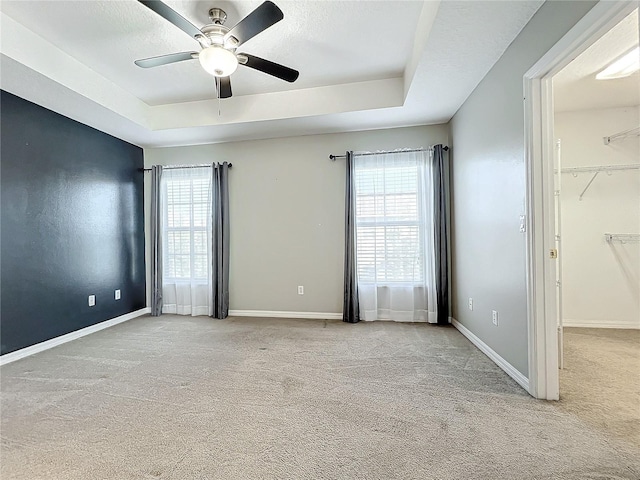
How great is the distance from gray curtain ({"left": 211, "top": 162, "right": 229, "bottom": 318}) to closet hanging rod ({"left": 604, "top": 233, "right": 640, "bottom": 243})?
15.6ft

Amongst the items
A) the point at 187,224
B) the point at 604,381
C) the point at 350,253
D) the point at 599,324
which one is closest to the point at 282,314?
the point at 350,253

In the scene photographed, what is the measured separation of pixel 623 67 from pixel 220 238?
15.0 feet

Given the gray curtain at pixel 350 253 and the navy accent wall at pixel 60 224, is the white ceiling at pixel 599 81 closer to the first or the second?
the gray curtain at pixel 350 253

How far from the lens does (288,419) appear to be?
1.71 metres

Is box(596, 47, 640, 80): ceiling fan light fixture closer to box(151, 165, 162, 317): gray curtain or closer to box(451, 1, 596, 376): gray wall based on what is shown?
box(451, 1, 596, 376): gray wall

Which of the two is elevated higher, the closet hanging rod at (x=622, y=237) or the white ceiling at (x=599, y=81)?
the white ceiling at (x=599, y=81)

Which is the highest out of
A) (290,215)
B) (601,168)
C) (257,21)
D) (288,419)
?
(257,21)

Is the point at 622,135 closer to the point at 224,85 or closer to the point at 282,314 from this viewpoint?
the point at 224,85

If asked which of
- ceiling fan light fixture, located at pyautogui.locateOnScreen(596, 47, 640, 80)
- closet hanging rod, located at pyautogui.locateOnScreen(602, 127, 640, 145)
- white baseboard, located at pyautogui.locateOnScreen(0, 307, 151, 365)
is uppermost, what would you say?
ceiling fan light fixture, located at pyautogui.locateOnScreen(596, 47, 640, 80)

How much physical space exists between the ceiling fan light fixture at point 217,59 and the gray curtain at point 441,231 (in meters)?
2.61

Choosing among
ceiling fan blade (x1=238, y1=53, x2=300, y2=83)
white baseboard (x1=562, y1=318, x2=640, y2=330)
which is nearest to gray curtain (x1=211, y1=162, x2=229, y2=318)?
ceiling fan blade (x1=238, y1=53, x2=300, y2=83)

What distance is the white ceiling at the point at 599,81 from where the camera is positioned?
216 cm

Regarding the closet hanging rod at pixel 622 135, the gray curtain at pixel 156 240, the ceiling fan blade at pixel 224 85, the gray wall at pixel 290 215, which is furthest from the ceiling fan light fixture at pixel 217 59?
the closet hanging rod at pixel 622 135

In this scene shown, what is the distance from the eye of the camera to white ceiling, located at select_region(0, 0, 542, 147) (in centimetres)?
212
